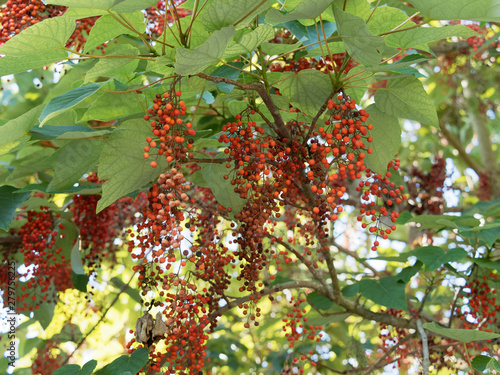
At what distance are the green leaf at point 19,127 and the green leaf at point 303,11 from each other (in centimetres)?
88

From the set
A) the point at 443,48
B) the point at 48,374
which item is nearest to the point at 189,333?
the point at 48,374

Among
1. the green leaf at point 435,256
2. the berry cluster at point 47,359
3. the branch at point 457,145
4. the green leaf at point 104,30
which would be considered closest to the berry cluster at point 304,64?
the green leaf at point 104,30

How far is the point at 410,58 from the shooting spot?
56.0 inches

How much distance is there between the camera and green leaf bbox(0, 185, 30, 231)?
6.19 feet

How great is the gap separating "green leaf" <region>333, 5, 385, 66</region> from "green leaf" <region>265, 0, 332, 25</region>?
38 millimetres

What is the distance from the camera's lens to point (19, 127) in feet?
5.30

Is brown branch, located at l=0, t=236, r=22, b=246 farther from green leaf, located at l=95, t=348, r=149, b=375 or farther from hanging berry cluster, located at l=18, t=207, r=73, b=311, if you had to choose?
green leaf, located at l=95, t=348, r=149, b=375

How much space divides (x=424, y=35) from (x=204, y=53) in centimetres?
67

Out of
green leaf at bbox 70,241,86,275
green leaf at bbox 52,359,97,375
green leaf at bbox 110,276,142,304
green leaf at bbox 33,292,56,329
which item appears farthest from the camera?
green leaf at bbox 110,276,142,304

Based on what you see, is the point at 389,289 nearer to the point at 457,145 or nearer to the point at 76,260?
the point at 76,260

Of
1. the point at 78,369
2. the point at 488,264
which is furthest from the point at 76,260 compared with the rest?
the point at 488,264

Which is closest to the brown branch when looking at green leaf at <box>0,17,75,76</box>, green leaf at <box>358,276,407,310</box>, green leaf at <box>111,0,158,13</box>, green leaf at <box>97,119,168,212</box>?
green leaf at <box>97,119,168,212</box>

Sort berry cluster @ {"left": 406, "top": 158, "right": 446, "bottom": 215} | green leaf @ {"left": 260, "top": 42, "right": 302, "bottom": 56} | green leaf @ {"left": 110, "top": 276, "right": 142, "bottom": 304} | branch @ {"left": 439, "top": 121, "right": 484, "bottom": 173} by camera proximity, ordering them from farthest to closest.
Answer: branch @ {"left": 439, "top": 121, "right": 484, "bottom": 173} < berry cluster @ {"left": 406, "top": 158, "right": 446, "bottom": 215} < green leaf @ {"left": 110, "top": 276, "right": 142, "bottom": 304} < green leaf @ {"left": 260, "top": 42, "right": 302, "bottom": 56}

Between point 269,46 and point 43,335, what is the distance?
2789mm
